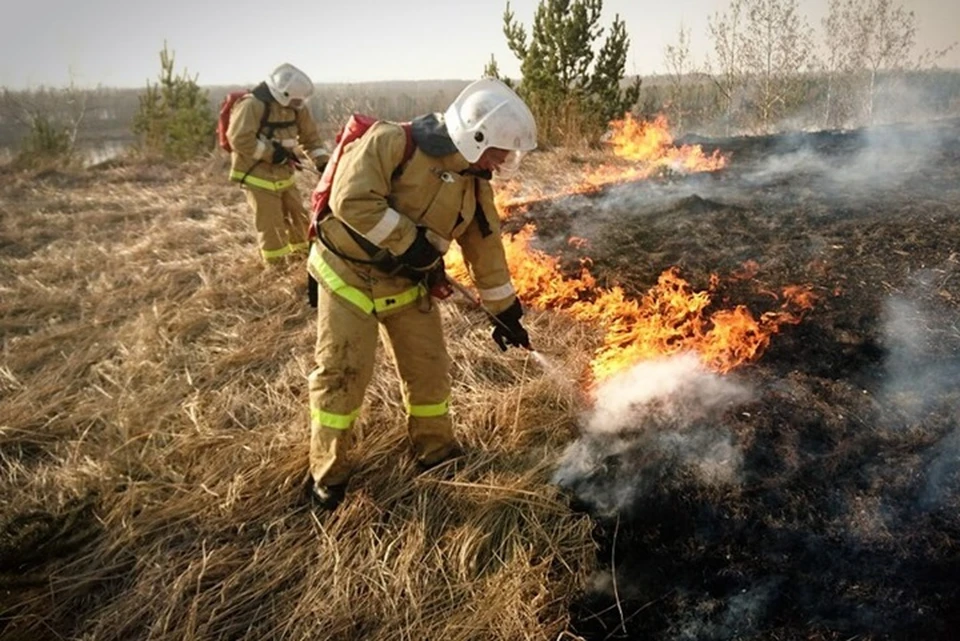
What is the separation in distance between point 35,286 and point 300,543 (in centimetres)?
557

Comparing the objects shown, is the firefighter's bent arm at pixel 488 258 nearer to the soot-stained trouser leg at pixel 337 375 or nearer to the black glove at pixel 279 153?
the soot-stained trouser leg at pixel 337 375

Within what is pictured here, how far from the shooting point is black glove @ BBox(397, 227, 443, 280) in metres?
2.67

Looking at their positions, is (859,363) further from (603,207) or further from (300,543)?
(603,207)

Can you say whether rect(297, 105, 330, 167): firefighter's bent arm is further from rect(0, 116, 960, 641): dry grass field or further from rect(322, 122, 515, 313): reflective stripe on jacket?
rect(322, 122, 515, 313): reflective stripe on jacket

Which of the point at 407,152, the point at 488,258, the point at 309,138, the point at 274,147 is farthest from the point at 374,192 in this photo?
the point at 309,138

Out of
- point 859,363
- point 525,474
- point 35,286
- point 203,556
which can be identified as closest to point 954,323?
point 859,363

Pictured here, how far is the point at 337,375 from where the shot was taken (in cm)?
283

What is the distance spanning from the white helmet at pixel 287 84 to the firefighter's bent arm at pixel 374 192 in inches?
146

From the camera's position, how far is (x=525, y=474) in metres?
3.11

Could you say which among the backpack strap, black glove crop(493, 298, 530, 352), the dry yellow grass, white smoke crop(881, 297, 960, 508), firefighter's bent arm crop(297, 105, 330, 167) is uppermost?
firefighter's bent arm crop(297, 105, 330, 167)

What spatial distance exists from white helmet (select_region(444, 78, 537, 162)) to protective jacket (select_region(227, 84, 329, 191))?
391 centimetres

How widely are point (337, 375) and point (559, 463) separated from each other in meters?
1.28

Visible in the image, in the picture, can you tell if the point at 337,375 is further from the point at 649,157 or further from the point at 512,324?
the point at 649,157

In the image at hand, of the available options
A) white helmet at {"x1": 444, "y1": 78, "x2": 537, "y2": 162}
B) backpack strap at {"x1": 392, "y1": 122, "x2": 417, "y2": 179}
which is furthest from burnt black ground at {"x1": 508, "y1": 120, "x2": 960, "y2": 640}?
backpack strap at {"x1": 392, "y1": 122, "x2": 417, "y2": 179}
